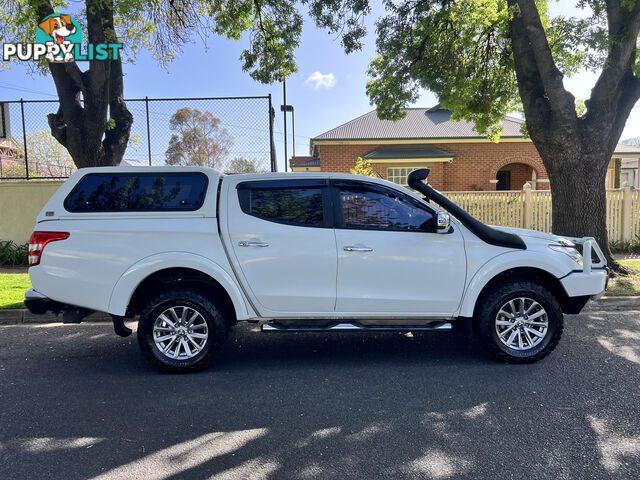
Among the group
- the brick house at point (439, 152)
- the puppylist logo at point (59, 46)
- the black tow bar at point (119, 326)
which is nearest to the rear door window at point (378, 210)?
the black tow bar at point (119, 326)

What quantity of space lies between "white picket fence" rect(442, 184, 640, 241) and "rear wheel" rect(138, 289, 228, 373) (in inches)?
369

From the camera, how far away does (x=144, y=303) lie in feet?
14.3

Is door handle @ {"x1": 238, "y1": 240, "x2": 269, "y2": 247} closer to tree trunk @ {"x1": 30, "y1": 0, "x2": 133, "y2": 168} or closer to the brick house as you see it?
tree trunk @ {"x1": 30, "y1": 0, "x2": 133, "y2": 168}

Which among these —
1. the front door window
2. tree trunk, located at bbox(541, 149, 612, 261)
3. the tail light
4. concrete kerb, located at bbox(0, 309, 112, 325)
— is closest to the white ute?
the tail light

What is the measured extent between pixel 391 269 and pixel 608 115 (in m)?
5.88

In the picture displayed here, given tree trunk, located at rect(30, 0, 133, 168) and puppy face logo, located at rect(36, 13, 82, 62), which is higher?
puppy face logo, located at rect(36, 13, 82, 62)

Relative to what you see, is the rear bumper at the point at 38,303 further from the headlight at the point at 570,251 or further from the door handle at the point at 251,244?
the headlight at the point at 570,251

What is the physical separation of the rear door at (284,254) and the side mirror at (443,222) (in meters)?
1.02

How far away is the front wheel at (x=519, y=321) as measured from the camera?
4.12 metres

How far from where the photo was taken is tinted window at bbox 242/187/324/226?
414 centimetres

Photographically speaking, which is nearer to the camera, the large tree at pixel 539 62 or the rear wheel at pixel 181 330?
the rear wheel at pixel 181 330

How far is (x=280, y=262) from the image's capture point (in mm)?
4031

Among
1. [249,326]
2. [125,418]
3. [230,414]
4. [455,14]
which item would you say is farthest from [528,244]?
[455,14]

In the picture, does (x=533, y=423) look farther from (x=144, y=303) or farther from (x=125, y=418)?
(x=144, y=303)
